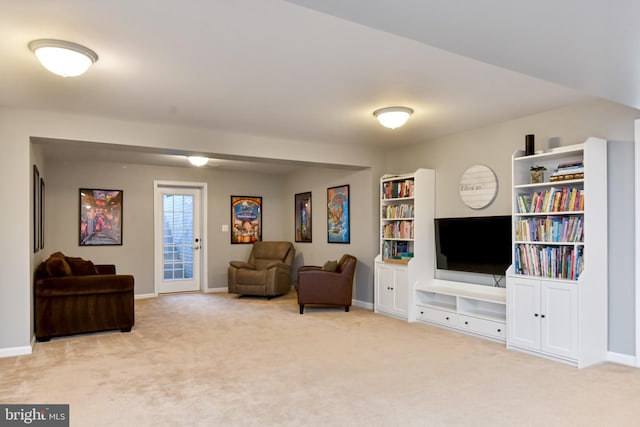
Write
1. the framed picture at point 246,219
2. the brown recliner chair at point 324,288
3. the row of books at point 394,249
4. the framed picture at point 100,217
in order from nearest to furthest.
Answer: the row of books at point 394,249, the brown recliner chair at point 324,288, the framed picture at point 100,217, the framed picture at point 246,219

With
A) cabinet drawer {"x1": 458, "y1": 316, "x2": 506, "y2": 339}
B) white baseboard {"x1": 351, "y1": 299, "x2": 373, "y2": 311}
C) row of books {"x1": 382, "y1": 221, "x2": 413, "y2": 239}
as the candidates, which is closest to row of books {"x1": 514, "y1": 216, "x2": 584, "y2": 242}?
cabinet drawer {"x1": 458, "y1": 316, "x2": 506, "y2": 339}

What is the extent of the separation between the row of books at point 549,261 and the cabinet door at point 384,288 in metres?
1.92

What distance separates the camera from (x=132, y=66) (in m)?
3.17

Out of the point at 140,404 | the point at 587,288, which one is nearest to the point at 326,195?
the point at 587,288

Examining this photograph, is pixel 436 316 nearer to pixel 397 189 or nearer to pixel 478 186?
pixel 478 186

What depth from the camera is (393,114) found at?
423 centimetres

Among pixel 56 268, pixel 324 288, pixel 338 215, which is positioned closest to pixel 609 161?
pixel 324 288

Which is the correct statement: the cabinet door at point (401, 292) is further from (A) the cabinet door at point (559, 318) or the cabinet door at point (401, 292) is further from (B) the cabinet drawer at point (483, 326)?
(A) the cabinet door at point (559, 318)

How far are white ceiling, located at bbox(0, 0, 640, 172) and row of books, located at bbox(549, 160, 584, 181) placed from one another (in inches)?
23.0

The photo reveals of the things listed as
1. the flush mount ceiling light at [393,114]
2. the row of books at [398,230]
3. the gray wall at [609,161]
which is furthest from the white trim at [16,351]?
the gray wall at [609,161]

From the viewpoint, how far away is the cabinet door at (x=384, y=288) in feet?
19.4

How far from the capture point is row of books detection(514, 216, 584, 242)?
388 cm

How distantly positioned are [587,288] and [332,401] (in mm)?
2395

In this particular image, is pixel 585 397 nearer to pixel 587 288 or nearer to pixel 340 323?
pixel 587 288
